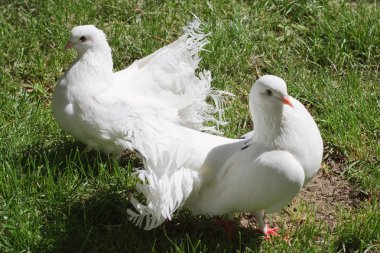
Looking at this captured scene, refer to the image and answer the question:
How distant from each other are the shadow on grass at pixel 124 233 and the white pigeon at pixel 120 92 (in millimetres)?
431

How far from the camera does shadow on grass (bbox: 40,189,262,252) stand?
389cm

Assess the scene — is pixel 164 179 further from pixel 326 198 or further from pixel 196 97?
pixel 326 198

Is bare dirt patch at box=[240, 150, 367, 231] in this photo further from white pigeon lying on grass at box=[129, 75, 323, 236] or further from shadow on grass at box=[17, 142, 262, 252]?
white pigeon lying on grass at box=[129, 75, 323, 236]

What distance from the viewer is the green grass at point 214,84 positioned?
3.92m

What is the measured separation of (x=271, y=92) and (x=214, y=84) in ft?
5.98

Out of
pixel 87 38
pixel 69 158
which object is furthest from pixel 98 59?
pixel 69 158

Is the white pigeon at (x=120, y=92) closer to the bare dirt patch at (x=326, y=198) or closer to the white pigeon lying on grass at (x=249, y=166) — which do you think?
the white pigeon lying on grass at (x=249, y=166)

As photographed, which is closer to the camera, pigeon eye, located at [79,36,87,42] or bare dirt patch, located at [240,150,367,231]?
bare dirt patch, located at [240,150,367,231]

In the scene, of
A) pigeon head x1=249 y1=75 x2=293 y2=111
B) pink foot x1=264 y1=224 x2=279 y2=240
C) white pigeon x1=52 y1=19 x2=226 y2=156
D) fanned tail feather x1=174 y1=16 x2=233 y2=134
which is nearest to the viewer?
pigeon head x1=249 y1=75 x2=293 y2=111

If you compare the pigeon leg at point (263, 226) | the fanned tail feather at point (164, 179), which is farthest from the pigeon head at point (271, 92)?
the pigeon leg at point (263, 226)

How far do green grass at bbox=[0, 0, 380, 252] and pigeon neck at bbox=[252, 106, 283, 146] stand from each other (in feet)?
2.32

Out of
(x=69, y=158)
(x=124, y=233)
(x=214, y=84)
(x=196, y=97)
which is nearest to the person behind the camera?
(x=124, y=233)

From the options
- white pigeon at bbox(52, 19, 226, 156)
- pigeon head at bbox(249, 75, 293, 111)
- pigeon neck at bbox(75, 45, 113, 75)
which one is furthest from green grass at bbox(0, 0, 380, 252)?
pigeon head at bbox(249, 75, 293, 111)

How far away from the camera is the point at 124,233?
13.0 ft
